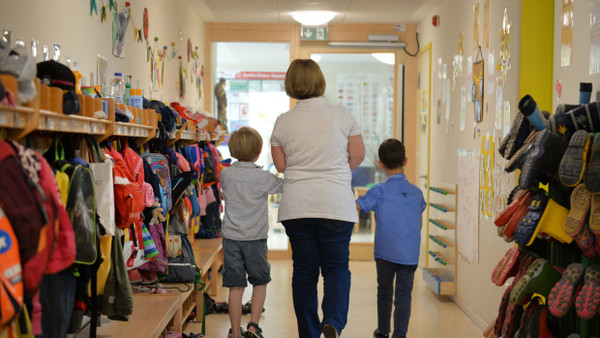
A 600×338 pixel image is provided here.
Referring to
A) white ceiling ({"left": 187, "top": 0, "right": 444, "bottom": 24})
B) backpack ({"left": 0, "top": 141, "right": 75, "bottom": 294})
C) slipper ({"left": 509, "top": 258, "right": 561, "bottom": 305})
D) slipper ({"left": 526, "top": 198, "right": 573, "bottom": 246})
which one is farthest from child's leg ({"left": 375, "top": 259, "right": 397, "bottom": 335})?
white ceiling ({"left": 187, "top": 0, "right": 444, "bottom": 24})

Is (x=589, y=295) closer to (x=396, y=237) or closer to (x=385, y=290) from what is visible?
(x=396, y=237)

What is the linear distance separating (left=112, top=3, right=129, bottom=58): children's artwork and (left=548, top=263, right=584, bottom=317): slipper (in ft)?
8.69

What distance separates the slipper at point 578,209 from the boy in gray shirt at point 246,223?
181 centimetres

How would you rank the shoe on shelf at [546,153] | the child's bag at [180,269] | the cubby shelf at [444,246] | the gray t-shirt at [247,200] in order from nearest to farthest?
the shoe on shelf at [546,153] → the gray t-shirt at [247,200] → the child's bag at [180,269] → the cubby shelf at [444,246]

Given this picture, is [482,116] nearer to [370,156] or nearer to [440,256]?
[440,256]

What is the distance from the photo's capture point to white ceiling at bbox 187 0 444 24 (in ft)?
21.4

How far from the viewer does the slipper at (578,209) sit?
7.34 ft

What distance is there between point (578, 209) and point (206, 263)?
2.99 m

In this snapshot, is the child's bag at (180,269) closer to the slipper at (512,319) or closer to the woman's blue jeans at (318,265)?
the woman's blue jeans at (318,265)

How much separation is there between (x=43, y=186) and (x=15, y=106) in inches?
9.1

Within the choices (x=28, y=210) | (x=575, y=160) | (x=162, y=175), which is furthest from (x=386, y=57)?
(x=28, y=210)

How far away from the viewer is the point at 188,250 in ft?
13.3

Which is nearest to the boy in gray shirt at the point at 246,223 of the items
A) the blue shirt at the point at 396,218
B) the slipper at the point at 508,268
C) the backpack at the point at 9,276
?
the blue shirt at the point at 396,218

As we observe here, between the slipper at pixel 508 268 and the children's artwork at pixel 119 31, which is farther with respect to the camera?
the children's artwork at pixel 119 31
